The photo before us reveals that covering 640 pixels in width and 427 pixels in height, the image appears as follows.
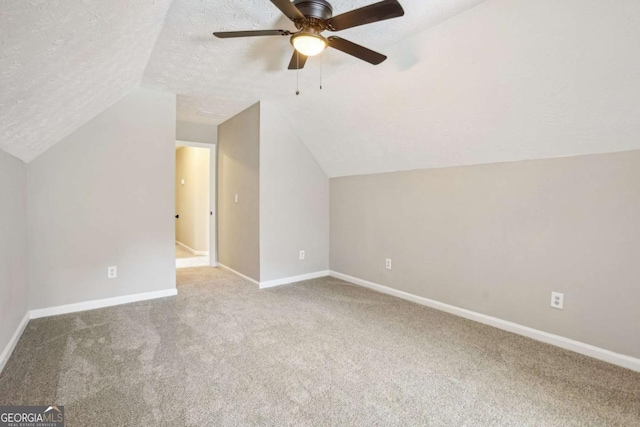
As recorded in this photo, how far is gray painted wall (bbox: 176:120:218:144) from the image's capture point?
4.65 metres

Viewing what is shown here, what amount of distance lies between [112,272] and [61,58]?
92.0 inches

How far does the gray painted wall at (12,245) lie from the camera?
6.81ft

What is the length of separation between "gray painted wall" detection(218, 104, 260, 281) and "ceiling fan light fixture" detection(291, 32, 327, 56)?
201 centimetres

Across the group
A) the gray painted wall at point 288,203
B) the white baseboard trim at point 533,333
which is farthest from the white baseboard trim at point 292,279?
the white baseboard trim at point 533,333

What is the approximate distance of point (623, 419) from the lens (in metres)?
1.56

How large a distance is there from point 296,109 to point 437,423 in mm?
3288

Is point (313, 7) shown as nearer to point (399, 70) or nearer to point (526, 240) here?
point (399, 70)

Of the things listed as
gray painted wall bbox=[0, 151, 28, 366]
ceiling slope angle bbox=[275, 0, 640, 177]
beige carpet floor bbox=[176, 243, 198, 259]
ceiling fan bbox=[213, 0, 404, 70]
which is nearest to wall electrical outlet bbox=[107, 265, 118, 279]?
gray painted wall bbox=[0, 151, 28, 366]

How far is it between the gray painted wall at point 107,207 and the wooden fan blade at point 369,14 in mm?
2439

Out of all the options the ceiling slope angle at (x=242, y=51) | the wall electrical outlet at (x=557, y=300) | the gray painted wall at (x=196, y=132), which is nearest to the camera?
the ceiling slope angle at (x=242, y=51)

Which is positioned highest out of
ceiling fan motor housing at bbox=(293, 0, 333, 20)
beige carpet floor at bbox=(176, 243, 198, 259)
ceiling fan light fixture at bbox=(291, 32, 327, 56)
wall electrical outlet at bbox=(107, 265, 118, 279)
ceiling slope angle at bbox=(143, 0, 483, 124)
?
ceiling slope angle at bbox=(143, 0, 483, 124)

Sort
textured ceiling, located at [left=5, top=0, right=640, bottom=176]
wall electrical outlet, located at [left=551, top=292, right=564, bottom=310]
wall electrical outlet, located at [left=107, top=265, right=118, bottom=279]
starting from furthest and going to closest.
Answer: wall electrical outlet, located at [left=107, top=265, right=118, bottom=279] < wall electrical outlet, located at [left=551, top=292, right=564, bottom=310] < textured ceiling, located at [left=5, top=0, right=640, bottom=176]

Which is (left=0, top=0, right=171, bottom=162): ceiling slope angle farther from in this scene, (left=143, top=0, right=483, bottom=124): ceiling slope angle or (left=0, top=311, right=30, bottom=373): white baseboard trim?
(left=0, top=311, right=30, bottom=373): white baseboard trim

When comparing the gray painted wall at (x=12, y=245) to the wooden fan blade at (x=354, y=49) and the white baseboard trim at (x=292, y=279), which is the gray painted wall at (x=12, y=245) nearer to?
the white baseboard trim at (x=292, y=279)
